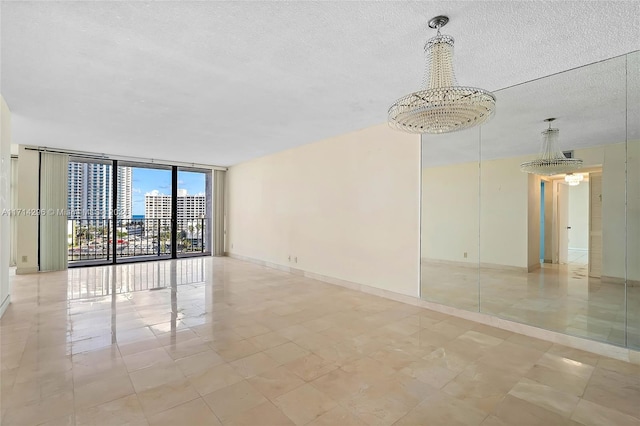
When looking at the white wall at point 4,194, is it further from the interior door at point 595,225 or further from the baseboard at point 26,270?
the interior door at point 595,225

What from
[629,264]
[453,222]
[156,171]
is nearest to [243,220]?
[156,171]

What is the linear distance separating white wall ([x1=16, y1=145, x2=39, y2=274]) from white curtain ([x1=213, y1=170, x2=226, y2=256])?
358cm

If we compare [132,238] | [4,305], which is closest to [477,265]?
[4,305]

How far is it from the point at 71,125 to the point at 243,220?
13.1ft

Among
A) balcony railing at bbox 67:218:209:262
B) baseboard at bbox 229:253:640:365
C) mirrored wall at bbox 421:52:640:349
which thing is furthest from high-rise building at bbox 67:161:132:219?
mirrored wall at bbox 421:52:640:349

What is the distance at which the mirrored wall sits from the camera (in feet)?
8.69

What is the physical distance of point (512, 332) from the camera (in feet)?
10.1

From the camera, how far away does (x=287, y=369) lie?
226 cm

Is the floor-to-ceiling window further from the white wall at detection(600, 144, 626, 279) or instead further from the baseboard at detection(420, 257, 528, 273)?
the white wall at detection(600, 144, 626, 279)

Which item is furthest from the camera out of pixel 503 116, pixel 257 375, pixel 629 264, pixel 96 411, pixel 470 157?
pixel 470 157

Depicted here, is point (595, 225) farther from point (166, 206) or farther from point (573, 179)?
point (166, 206)

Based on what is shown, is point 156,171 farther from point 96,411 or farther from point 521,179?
point 521,179

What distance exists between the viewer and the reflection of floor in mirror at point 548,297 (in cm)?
268

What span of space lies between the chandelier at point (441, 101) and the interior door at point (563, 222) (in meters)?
1.68
